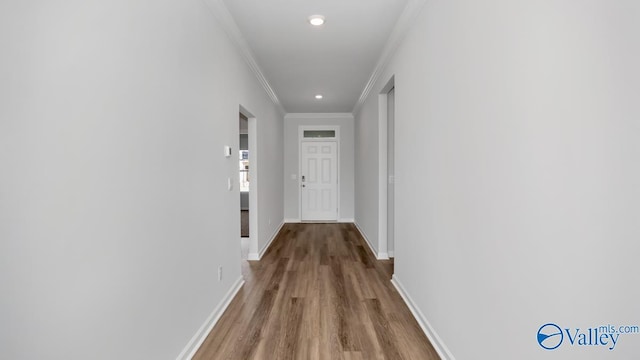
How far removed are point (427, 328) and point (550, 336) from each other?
1.38 metres

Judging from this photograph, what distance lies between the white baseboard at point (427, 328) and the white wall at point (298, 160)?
4555mm

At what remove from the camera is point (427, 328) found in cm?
241

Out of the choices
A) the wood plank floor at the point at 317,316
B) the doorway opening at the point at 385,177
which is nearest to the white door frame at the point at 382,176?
the doorway opening at the point at 385,177

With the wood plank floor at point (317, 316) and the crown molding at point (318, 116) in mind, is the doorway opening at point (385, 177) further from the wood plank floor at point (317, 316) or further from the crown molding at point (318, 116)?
the crown molding at point (318, 116)

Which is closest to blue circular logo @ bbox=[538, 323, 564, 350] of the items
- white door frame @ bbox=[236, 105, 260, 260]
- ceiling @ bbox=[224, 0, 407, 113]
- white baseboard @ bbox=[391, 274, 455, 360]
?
white baseboard @ bbox=[391, 274, 455, 360]

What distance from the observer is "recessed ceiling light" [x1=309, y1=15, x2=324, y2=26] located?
2.87 meters

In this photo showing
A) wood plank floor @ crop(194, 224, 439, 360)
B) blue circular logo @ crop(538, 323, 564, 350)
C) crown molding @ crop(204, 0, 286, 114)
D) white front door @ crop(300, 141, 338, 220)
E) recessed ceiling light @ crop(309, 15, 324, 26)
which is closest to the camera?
blue circular logo @ crop(538, 323, 564, 350)

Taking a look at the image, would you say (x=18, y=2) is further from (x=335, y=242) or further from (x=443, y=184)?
(x=335, y=242)

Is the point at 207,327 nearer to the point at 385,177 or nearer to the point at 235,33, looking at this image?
the point at 235,33

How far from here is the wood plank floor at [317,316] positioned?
222cm

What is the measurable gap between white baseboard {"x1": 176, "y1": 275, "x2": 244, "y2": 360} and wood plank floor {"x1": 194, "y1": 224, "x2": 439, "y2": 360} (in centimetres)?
4

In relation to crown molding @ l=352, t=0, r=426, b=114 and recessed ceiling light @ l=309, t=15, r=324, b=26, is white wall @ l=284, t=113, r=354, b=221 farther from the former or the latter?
recessed ceiling light @ l=309, t=15, r=324, b=26

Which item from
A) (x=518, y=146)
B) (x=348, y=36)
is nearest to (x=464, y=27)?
(x=518, y=146)

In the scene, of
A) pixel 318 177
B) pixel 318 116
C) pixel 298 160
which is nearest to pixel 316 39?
pixel 318 116
